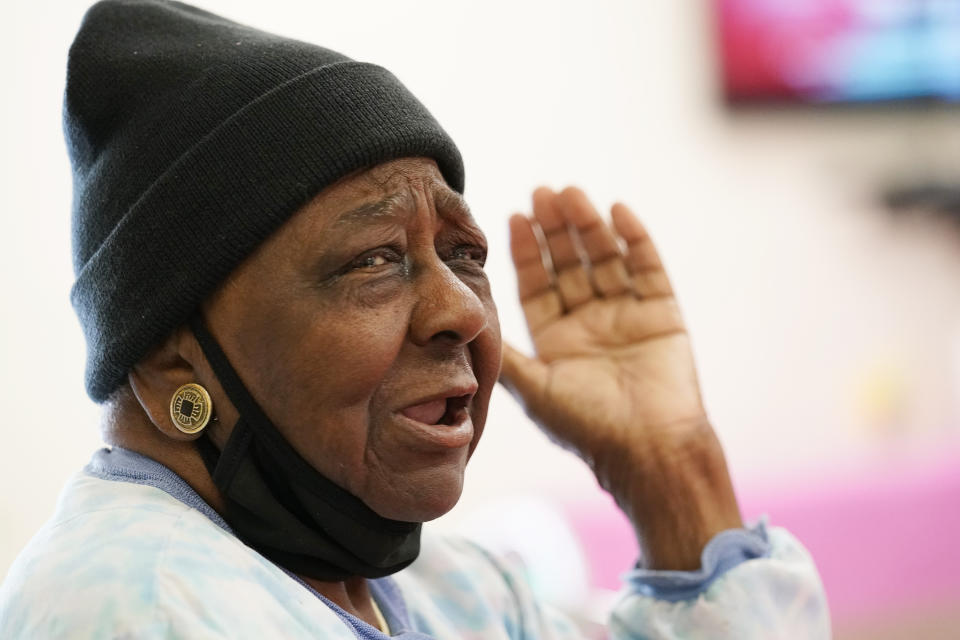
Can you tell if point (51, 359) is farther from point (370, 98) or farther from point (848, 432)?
point (848, 432)

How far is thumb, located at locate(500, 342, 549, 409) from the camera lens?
154 cm

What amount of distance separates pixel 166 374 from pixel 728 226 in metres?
2.41

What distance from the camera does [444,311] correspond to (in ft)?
3.46

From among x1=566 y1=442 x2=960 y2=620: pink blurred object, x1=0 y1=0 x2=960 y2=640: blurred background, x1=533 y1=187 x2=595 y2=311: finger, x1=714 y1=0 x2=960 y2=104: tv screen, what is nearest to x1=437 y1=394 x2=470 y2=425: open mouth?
x1=533 y1=187 x2=595 y2=311: finger

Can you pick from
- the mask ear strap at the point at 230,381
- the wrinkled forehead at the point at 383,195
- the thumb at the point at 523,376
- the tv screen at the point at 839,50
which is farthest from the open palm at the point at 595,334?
the tv screen at the point at 839,50

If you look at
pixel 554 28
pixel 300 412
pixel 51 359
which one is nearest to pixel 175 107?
pixel 300 412

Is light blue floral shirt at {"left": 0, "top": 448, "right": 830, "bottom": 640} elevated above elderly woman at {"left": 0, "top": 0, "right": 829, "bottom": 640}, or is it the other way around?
elderly woman at {"left": 0, "top": 0, "right": 829, "bottom": 640}

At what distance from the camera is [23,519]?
7.22 feet

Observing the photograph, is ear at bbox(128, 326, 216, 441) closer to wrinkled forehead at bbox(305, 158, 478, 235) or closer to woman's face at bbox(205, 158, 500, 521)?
woman's face at bbox(205, 158, 500, 521)

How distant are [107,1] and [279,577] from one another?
640mm

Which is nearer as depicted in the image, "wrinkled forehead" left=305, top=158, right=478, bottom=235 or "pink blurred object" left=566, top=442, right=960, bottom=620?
"wrinkled forehead" left=305, top=158, right=478, bottom=235

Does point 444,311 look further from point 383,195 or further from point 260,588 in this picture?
point 260,588

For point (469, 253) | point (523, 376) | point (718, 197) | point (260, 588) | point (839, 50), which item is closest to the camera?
point (260, 588)

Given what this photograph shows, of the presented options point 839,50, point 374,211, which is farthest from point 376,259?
point 839,50
